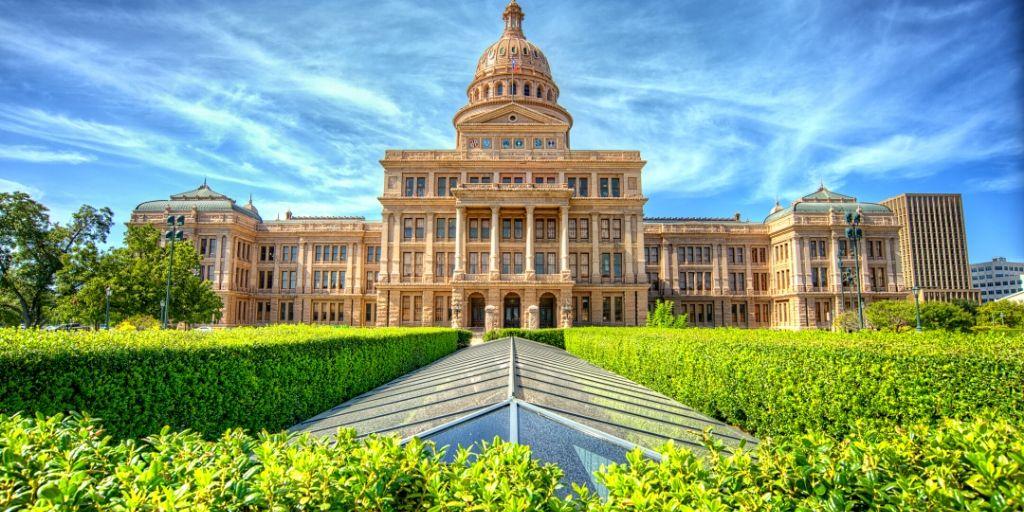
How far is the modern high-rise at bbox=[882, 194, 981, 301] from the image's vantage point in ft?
370

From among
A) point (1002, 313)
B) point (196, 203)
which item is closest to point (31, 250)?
point (196, 203)

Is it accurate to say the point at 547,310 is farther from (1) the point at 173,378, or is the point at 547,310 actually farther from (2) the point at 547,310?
(1) the point at 173,378

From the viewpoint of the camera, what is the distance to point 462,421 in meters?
3.93

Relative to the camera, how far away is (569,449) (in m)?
3.60

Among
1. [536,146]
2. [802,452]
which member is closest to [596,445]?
[802,452]

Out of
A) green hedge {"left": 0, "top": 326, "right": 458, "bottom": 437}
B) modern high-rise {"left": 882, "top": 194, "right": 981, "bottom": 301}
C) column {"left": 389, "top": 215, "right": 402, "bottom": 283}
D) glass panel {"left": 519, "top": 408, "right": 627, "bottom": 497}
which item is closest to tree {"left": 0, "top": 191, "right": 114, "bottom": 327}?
column {"left": 389, "top": 215, "right": 402, "bottom": 283}

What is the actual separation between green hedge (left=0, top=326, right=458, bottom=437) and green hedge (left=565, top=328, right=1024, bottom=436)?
24.4 feet

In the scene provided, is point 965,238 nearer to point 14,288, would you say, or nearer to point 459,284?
point 459,284

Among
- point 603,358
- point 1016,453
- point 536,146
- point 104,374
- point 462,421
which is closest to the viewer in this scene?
point 1016,453

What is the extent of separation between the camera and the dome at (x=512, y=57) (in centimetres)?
6438

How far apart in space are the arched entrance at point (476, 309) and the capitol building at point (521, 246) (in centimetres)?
14

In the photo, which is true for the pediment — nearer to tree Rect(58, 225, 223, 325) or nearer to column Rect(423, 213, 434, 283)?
column Rect(423, 213, 434, 283)

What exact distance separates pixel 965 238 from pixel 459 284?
124 m

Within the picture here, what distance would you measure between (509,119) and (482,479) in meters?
51.4
